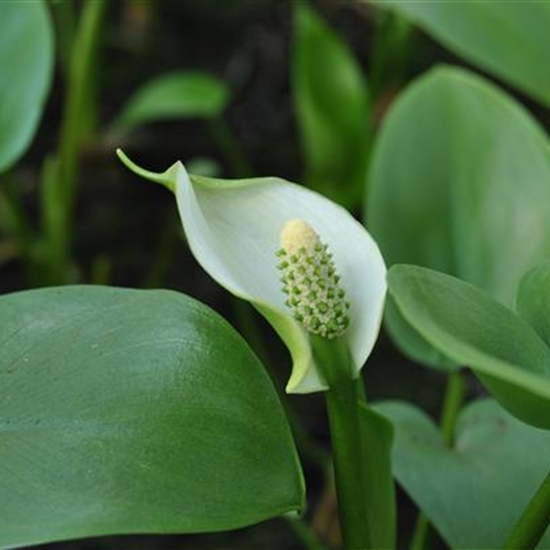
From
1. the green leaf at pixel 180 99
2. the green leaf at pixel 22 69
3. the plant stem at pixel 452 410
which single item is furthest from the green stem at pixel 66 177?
the plant stem at pixel 452 410

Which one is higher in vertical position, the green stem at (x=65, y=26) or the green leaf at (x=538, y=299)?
the green leaf at (x=538, y=299)

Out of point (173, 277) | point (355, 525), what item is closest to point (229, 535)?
point (173, 277)

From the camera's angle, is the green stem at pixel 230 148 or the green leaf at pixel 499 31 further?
the green stem at pixel 230 148

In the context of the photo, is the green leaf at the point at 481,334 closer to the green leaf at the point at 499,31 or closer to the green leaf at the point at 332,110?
the green leaf at the point at 499,31

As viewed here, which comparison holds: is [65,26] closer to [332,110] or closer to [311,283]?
[332,110]

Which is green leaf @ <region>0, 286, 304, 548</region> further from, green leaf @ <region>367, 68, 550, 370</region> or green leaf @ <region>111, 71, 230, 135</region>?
green leaf @ <region>111, 71, 230, 135</region>

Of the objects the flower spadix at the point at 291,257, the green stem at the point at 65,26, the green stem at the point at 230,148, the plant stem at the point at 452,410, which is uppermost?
the flower spadix at the point at 291,257

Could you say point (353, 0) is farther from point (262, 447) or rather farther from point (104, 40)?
point (262, 447)
